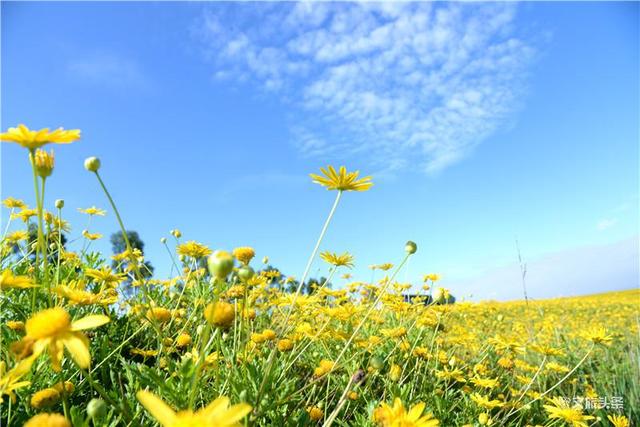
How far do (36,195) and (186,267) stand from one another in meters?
2.39

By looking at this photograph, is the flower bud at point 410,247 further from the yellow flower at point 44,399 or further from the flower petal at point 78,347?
the yellow flower at point 44,399

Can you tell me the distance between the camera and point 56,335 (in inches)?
41.5

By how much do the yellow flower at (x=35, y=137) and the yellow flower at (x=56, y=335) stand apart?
513mm

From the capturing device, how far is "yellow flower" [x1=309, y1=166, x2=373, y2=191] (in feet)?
5.73

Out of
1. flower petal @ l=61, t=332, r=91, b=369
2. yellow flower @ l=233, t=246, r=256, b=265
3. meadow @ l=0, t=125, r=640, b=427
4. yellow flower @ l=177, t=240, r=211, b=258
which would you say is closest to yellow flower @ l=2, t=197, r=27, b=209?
meadow @ l=0, t=125, r=640, b=427

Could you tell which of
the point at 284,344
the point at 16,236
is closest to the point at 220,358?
the point at 284,344

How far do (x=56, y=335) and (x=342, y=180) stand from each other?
114 cm

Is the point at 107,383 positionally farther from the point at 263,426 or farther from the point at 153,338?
the point at 263,426

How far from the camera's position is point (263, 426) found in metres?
1.60

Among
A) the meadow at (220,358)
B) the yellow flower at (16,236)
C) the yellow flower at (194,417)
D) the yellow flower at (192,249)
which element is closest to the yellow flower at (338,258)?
the meadow at (220,358)

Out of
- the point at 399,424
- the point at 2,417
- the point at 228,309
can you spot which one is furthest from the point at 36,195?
the point at 399,424

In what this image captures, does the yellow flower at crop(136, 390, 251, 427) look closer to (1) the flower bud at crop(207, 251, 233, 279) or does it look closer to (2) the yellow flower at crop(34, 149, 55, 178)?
(1) the flower bud at crop(207, 251, 233, 279)

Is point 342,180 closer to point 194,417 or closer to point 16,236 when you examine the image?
point 194,417

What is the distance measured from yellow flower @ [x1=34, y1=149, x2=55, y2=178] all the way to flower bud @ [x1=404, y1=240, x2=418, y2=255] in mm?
1325
